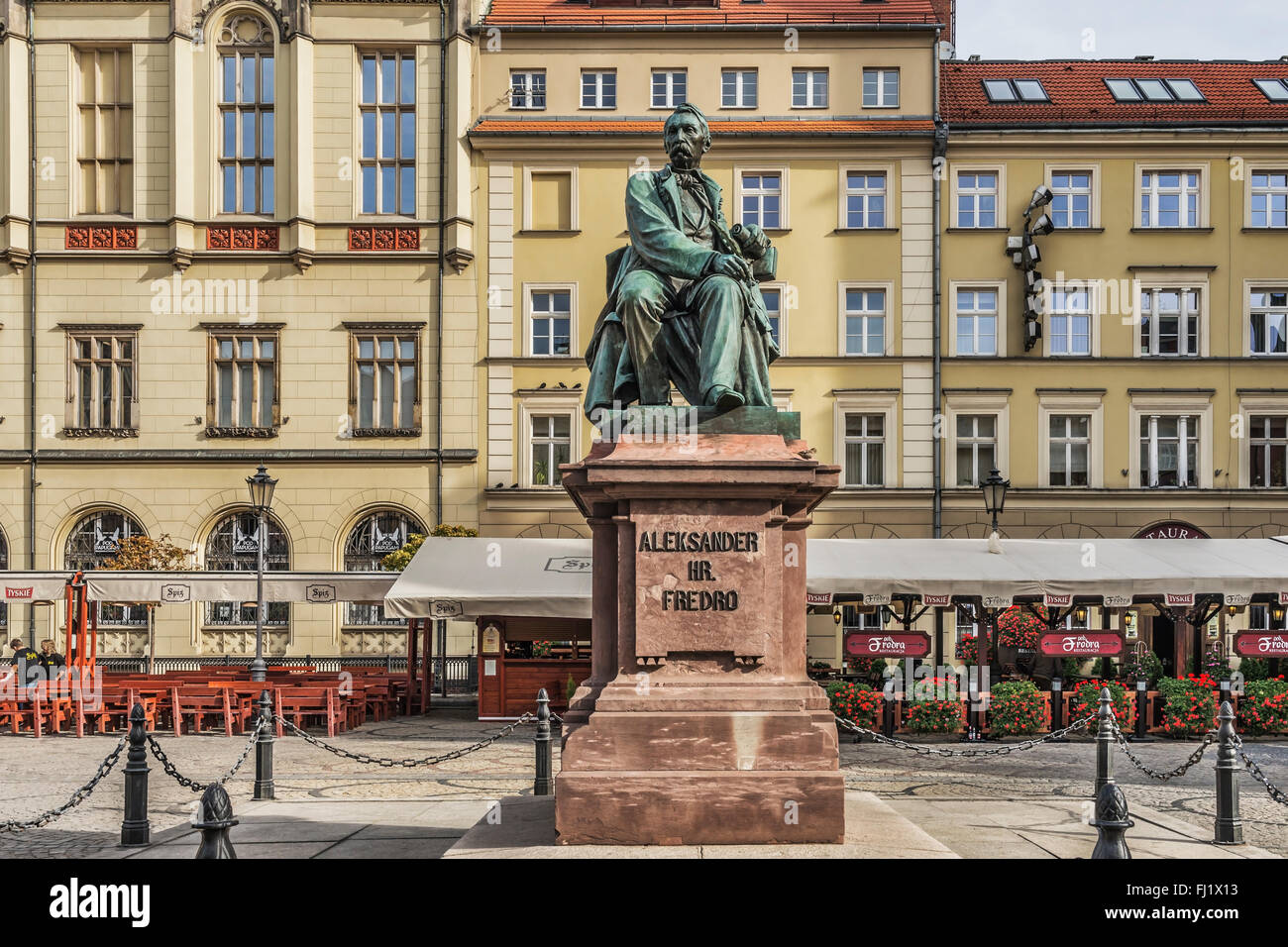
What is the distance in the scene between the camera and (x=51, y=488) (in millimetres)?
29781

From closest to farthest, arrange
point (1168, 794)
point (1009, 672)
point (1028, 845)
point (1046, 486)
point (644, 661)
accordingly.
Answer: point (644, 661) < point (1028, 845) < point (1168, 794) < point (1009, 672) < point (1046, 486)

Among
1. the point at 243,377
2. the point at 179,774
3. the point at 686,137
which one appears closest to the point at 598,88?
the point at 243,377

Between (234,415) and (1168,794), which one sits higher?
(234,415)

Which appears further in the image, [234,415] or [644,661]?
[234,415]

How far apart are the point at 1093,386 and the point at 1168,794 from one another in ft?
63.3

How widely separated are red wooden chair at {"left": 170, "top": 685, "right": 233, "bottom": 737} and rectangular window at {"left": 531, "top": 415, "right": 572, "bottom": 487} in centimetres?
1211

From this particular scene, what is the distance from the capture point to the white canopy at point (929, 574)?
17.5m

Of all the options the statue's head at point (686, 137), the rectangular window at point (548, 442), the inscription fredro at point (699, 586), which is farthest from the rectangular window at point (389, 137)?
the inscription fredro at point (699, 586)

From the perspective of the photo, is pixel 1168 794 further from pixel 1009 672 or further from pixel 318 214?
pixel 318 214

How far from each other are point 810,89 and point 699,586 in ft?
86.2

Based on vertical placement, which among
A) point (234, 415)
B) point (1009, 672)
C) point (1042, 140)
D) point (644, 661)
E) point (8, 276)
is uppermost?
point (1042, 140)

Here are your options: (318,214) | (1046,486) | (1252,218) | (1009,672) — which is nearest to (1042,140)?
(1252,218)

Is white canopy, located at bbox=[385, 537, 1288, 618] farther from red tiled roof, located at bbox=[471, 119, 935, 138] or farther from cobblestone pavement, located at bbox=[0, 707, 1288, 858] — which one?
red tiled roof, located at bbox=[471, 119, 935, 138]

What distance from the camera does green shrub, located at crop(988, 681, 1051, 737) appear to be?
1734 centimetres
